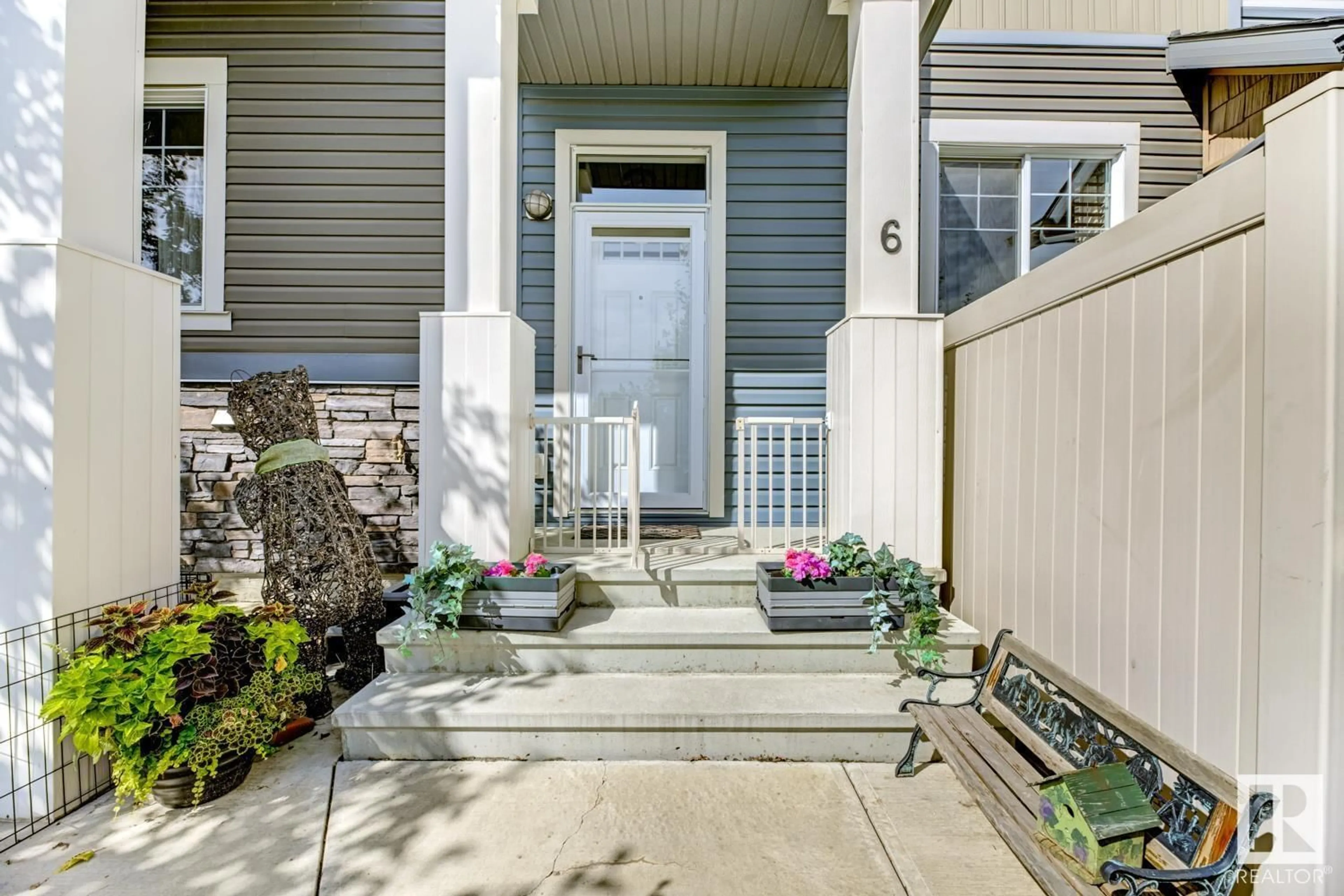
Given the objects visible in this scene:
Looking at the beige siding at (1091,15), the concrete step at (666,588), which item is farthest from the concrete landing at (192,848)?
the beige siding at (1091,15)

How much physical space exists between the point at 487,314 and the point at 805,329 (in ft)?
6.95

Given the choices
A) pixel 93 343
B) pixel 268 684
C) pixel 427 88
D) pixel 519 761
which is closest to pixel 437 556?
pixel 268 684

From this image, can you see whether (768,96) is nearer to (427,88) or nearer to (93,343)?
(427,88)

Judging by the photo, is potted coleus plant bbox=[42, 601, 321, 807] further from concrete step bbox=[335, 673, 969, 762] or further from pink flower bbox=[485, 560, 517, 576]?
pink flower bbox=[485, 560, 517, 576]

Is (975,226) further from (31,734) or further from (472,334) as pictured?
(31,734)

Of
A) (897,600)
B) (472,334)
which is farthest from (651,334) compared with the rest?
(897,600)

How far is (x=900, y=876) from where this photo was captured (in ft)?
5.14

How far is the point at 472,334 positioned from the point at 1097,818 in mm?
2522

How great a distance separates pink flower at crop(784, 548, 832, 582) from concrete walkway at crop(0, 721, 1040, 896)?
0.65 meters

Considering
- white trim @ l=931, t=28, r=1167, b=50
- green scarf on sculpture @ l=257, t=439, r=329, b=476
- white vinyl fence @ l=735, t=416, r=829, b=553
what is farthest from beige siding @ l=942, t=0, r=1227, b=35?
green scarf on sculpture @ l=257, t=439, r=329, b=476

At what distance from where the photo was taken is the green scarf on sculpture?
258 cm

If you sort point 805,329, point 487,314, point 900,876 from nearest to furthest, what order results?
point 900,876 → point 487,314 → point 805,329

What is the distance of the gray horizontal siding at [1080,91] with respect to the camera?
12.4 ft

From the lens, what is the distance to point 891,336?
270 centimetres
